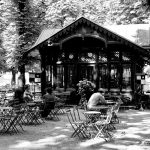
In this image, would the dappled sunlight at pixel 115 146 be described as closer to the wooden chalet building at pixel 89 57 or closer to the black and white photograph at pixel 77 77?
the black and white photograph at pixel 77 77

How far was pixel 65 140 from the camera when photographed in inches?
406

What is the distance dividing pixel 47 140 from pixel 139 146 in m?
2.75

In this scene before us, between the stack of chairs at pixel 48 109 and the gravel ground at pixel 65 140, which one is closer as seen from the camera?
the gravel ground at pixel 65 140

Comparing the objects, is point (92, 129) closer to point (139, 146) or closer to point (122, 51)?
point (139, 146)

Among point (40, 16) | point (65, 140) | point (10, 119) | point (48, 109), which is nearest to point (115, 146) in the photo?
point (65, 140)

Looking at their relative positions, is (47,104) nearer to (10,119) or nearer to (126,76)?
(10,119)

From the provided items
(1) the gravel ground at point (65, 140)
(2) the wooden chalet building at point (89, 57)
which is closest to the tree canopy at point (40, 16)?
(2) the wooden chalet building at point (89, 57)

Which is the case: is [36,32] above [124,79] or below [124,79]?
above

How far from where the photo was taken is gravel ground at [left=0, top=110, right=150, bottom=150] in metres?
9.34

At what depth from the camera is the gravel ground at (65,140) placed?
934cm

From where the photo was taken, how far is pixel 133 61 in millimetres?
20953

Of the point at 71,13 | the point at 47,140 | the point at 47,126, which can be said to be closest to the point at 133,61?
the point at 47,126

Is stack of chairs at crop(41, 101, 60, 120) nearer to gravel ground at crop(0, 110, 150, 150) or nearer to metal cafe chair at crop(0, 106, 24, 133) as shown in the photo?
gravel ground at crop(0, 110, 150, 150)

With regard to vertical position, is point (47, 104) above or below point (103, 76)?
below
